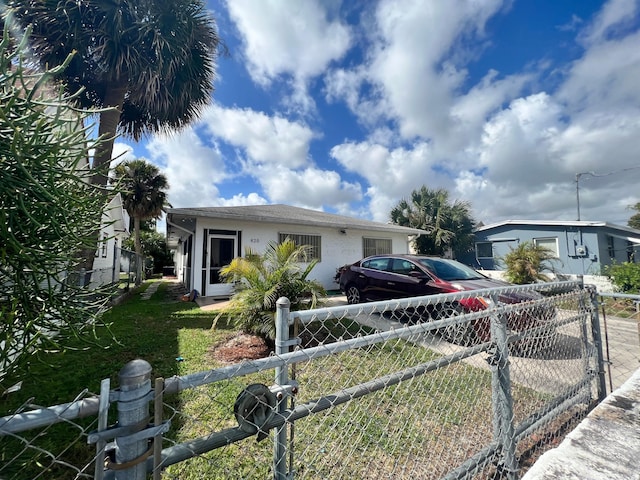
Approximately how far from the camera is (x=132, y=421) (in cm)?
78

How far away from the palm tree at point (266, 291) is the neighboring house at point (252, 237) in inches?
162

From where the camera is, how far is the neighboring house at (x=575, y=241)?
14000mm

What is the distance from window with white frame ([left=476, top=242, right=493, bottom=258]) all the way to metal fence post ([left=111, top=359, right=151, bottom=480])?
21418mm

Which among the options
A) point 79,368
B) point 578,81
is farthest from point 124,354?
point 578,81

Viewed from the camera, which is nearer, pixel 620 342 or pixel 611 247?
pixel 620 342

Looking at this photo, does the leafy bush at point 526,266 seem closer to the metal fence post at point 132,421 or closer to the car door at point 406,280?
the car door at point 406,280

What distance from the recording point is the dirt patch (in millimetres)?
4438

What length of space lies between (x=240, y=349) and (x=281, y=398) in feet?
12.8

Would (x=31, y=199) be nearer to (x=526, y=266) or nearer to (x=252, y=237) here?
(x=252, y=237)

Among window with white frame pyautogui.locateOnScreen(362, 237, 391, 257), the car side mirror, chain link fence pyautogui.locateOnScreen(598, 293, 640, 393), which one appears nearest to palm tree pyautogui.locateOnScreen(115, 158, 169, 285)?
window with white frame pyautogui.locateOnScreen(362, 237, 391, 257)

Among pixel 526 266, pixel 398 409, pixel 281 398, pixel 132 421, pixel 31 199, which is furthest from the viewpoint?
pixel 526 266

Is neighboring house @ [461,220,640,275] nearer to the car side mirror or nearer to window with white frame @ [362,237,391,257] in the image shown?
window with white frame @ [362,237,391,257]

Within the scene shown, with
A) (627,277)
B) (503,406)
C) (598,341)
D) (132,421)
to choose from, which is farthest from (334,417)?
(627,277)

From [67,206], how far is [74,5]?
748cm
